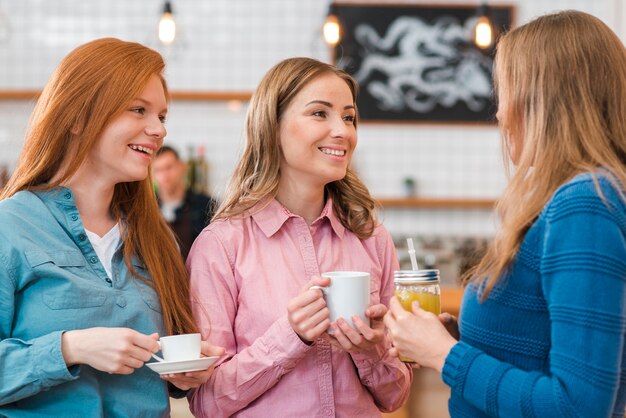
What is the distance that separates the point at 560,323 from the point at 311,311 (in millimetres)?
539

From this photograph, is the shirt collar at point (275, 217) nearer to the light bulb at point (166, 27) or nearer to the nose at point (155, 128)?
the nose at point (155, 128)

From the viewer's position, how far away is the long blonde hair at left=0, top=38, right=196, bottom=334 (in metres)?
1.64

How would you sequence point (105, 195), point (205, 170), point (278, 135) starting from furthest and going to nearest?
1. point (205, 170)
2. point (278, 135)
3. point (105, 195)

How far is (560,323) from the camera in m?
1.20

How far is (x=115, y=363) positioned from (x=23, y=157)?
0.53 metres

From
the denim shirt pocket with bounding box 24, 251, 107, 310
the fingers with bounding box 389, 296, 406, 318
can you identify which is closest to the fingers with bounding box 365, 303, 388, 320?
the fingers with bounding box 389, 296, 406, 318

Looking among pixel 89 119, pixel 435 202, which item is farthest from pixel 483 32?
pixel 89 119

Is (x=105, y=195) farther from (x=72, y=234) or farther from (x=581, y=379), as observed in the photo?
(x=581, y=379)

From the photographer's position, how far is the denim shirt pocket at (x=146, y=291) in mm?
1672

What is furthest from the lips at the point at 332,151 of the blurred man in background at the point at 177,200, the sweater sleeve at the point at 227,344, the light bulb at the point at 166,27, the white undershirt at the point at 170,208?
the white undershirt at the point at 170,208

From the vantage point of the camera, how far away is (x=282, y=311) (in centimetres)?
176

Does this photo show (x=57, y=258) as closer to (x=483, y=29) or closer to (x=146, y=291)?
(x=146, y=291)

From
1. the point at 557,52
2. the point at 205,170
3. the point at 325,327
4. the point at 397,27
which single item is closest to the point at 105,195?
the point at 325,327

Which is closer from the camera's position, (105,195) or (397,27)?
Result: (105,195)
